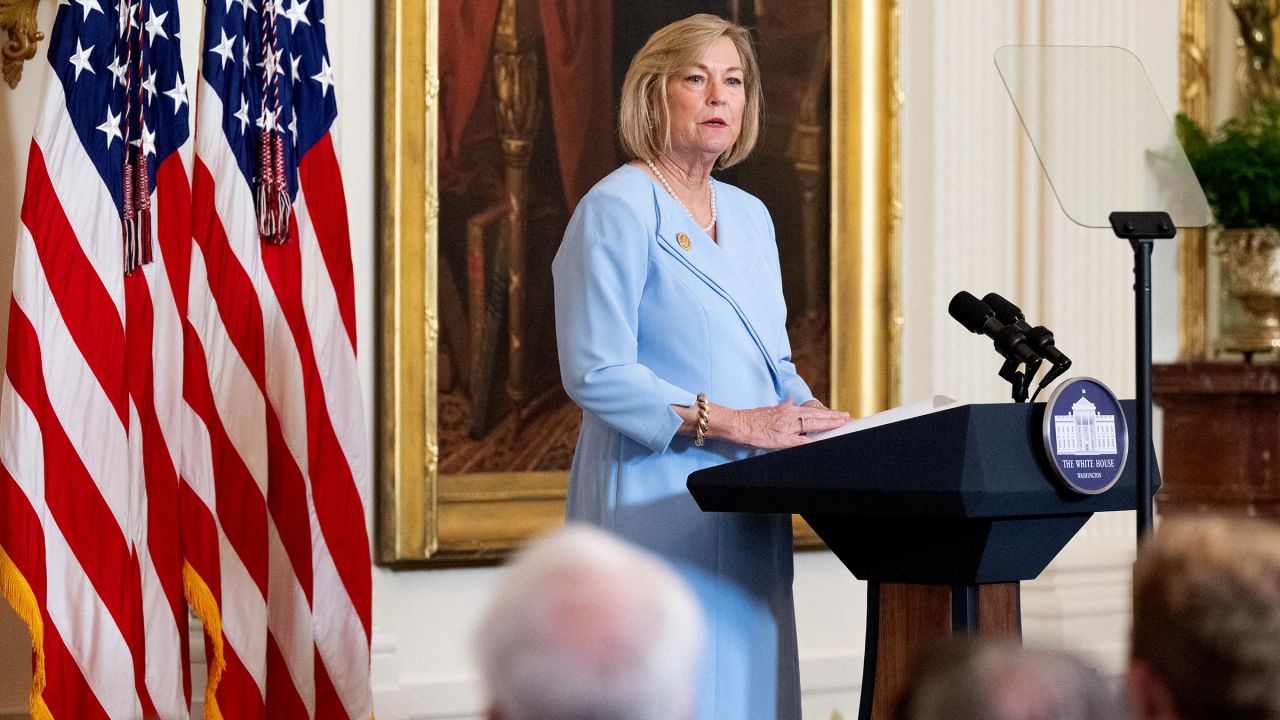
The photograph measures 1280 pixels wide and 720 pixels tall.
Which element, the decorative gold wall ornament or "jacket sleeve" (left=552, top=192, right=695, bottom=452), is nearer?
"jacket sleeve" (left=552, top=192, right=695, bottom=452)

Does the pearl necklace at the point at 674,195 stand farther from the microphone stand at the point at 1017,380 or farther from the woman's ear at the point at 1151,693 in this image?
the woman's ear at the point at 1151,693

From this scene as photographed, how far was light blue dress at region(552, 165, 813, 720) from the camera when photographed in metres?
3.04

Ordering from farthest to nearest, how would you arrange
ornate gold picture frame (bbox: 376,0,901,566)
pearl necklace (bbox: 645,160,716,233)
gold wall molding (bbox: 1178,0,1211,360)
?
gold wall molding (bbox: 1178,0,1211,360)
ornate gold picture frame (bbox: 376,0,901,566)
pearl necklace (bbox: 645,160,716,233)

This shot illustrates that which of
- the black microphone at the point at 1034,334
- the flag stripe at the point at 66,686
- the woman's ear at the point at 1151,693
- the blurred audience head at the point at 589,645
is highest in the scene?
the black microphone at the point at 1034,334

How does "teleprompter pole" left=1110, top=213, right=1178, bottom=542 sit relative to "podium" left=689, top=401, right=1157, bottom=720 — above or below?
above

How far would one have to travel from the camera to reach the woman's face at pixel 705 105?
325cm

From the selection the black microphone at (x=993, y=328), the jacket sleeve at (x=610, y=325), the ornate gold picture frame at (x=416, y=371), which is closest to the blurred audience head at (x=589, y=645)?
the black microphone at (x=993, y=328)

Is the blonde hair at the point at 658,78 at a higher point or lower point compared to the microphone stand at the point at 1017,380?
higher

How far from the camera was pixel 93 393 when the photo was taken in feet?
12.4

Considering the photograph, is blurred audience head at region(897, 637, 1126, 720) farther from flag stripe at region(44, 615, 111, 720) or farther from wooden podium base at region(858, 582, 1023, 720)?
flag stripe at region(44, 615, 111, 720)

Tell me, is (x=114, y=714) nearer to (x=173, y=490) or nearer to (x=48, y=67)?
(x=173, y=490)

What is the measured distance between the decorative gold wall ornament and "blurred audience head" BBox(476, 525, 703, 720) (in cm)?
391

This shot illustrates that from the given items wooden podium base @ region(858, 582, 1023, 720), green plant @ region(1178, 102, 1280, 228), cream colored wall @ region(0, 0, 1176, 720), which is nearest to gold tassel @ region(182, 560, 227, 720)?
wooden podium base @ region(858, 582, 1023, 720)

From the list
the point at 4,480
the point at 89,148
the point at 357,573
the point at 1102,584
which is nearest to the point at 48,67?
the point at 89,148
